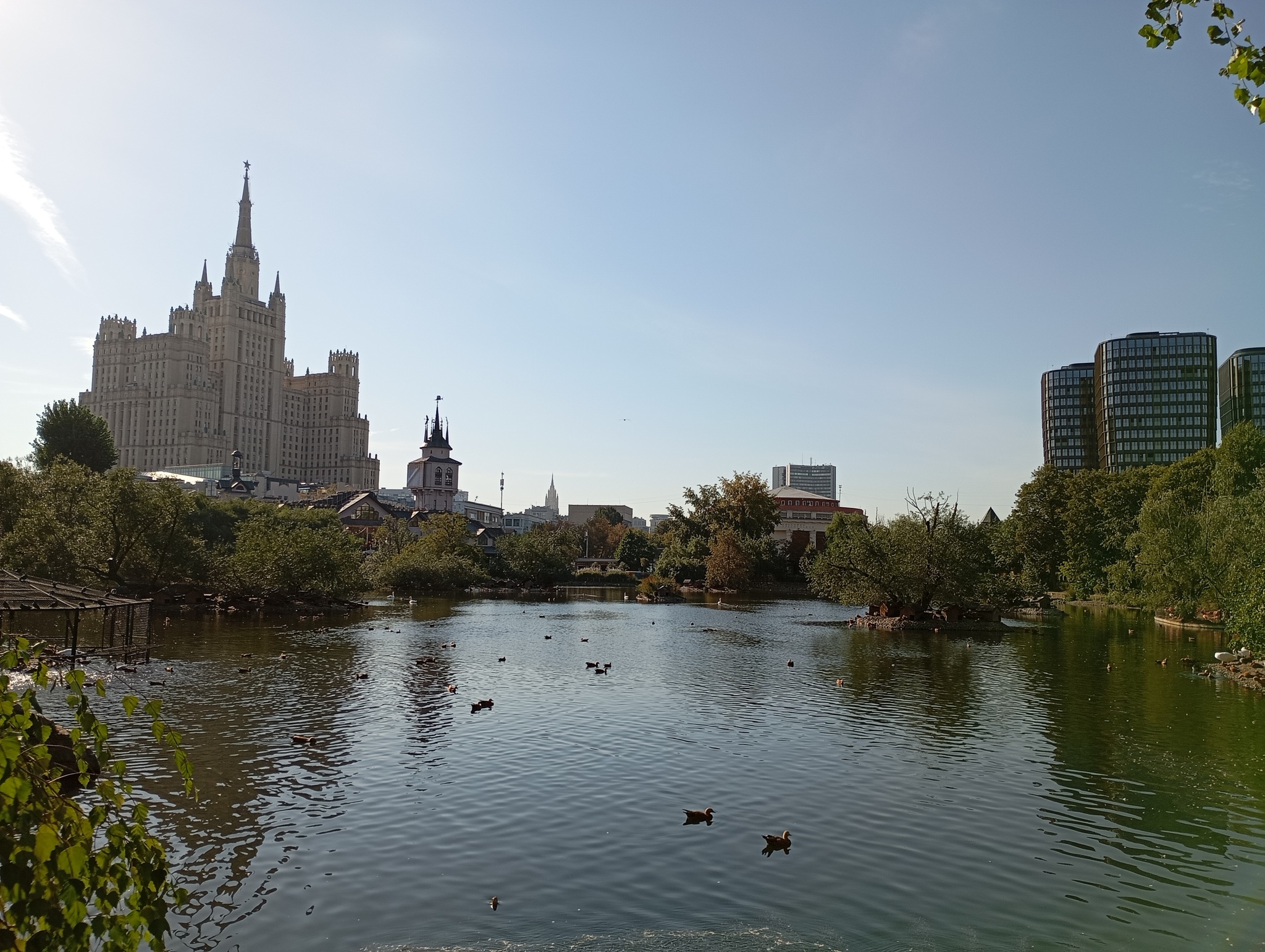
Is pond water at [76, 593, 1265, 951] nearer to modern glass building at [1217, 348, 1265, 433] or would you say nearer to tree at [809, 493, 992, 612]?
tree at [809, 493, 992, 612]

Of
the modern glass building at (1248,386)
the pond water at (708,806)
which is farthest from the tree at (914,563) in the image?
the modern glass building at (1248,386)

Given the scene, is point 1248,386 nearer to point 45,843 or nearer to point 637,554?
point 637,554

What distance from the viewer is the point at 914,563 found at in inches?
2448

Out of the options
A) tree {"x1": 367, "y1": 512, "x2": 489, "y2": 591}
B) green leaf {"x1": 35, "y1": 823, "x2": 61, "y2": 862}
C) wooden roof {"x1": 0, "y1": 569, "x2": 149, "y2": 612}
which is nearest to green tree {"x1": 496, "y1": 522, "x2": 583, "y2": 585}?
tree {"x1": 367, "y1": 512, "x2": 489, "y2": 591}

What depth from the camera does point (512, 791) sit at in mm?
20609

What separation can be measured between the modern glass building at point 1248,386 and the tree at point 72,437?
185879 millimetres

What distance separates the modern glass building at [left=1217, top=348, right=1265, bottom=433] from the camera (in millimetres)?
167250

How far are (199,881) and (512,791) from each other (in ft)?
23.7

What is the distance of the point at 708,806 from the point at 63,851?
16677 millimetres

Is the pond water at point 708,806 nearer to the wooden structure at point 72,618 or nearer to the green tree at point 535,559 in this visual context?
the wooden structure at point 72,618

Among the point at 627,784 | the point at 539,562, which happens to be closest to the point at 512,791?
the point at 627,784

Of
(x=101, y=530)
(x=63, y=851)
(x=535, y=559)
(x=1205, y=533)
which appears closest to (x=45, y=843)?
(x=63, y=851)

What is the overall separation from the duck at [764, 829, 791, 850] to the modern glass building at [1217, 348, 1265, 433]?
183 metres

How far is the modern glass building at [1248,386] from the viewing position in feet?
549
